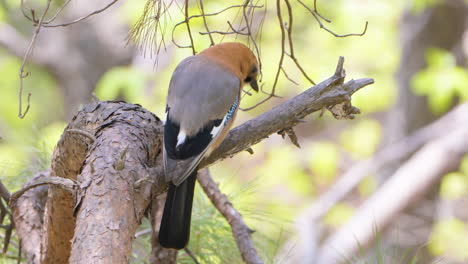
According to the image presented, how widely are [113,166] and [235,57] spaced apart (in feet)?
3.72

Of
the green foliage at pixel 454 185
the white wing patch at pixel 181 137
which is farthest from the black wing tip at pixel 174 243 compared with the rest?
the green foliage at pixel 454 185

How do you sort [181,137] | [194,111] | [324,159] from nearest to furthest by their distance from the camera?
[181,137] → [194,111] → [324,159]

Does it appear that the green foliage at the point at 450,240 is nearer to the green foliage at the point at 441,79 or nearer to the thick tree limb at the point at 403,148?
the thick tree limb at the point at 403,148

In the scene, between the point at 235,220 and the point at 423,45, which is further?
the point at 423,45

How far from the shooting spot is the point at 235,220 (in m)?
2.00

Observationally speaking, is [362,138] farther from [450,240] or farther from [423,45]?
[423,45]

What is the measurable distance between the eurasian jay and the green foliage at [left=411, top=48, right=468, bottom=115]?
8.86 feet

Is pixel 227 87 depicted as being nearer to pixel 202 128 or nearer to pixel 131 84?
pixel 202 128

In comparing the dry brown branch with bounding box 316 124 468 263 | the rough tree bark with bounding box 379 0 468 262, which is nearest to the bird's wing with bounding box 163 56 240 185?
the dry brown branch with bounding box 316 124 468 263

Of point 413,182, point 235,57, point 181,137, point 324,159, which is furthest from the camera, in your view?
point 324,159

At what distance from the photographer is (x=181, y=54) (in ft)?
17.4

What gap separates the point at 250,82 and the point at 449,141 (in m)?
2.76

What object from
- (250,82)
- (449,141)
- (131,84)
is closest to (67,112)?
(131,84)

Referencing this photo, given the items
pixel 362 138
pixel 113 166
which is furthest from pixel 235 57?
pixel 362 138
